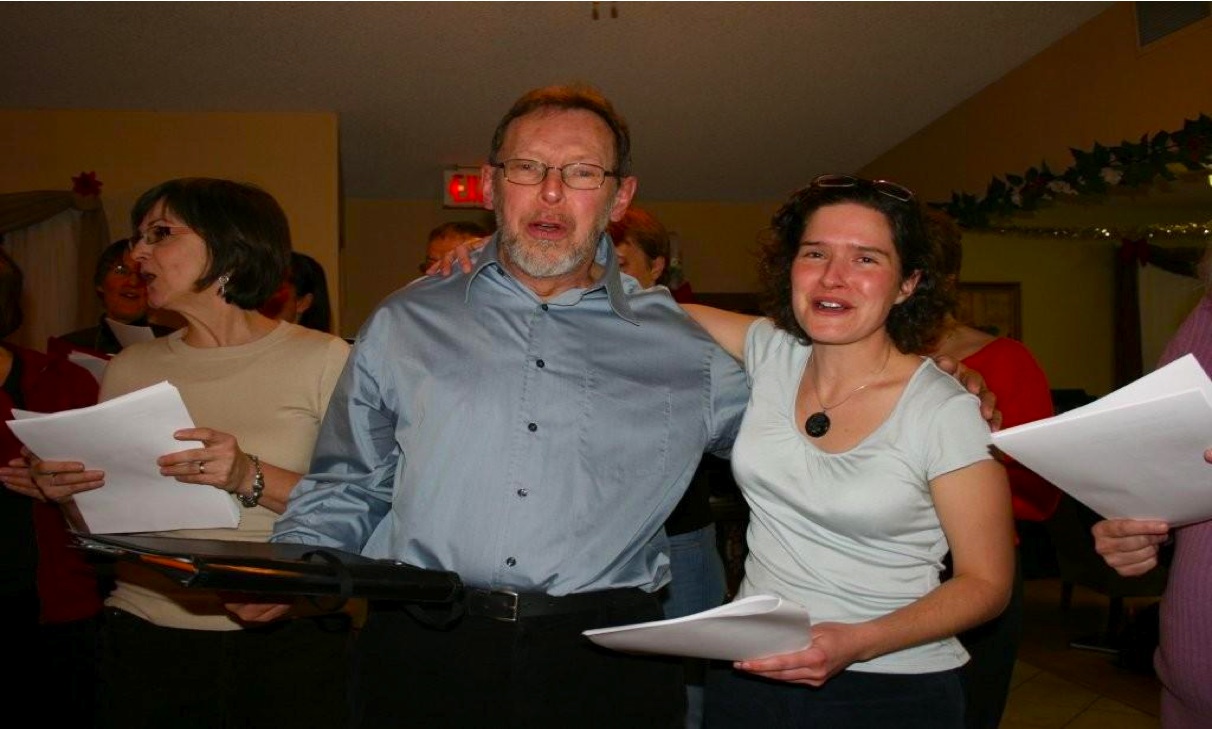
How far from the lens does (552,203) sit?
1905 mm

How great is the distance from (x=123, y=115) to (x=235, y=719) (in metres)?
6.61

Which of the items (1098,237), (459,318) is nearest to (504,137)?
(459,318)

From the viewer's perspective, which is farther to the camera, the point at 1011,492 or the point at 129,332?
the point at 129,332

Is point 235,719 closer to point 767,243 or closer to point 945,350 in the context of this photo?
point 767,243

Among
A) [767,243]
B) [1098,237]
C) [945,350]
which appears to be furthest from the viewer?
[1098,237]

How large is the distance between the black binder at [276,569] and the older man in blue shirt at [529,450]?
15 cm

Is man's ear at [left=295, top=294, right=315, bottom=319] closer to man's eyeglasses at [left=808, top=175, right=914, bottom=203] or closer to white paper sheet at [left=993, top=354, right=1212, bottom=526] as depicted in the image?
man's eyeglasses at [left=808, top=175, right=914, bottom=203]

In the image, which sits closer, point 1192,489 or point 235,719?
point 1192,489

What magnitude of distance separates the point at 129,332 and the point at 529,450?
1.82 metres

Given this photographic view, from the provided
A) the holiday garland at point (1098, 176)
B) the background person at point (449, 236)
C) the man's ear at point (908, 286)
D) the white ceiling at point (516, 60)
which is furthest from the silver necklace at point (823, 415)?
the white ceiling at point (516, 60)

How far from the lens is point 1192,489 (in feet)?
5.00

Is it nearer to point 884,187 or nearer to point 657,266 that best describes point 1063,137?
point 657,266

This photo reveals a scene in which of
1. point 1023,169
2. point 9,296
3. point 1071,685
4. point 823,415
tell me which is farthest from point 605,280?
point 1023,169

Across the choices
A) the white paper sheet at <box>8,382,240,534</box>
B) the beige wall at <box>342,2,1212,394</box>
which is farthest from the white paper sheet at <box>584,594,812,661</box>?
the beige wall at <box>342,2,1212,394</box>
